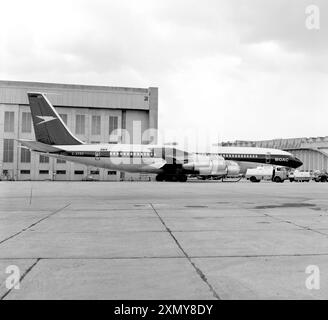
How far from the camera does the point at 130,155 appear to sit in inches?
1641

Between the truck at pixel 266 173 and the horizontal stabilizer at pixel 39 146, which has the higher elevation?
the horizontal stabilizer at pixel 39 146

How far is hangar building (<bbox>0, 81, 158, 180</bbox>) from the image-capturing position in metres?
57.2

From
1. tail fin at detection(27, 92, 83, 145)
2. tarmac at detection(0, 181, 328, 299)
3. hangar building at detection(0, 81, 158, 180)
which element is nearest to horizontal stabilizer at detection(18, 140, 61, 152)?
tail fin at detection(27, 92, 83, 145)

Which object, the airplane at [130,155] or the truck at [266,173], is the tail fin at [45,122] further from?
the truck at [266,173]

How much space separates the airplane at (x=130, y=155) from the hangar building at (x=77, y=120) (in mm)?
15947

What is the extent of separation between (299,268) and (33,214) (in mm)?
8554

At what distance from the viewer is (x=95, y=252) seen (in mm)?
6320

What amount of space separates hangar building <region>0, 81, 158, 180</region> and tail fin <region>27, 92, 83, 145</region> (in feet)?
56.4

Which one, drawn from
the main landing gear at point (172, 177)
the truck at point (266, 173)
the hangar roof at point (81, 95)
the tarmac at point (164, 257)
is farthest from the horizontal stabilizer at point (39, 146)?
the tarmac at point (164, 257)

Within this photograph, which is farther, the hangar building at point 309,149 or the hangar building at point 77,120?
the hangar building at point 309,149

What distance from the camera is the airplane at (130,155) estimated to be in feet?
128

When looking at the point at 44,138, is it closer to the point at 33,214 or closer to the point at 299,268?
the point at 33,214

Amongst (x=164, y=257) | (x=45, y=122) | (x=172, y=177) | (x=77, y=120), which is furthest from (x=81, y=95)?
(x=164, y=257)

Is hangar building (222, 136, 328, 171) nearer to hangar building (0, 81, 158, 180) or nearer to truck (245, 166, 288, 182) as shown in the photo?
hangar building (0, 81, 158, 180)
